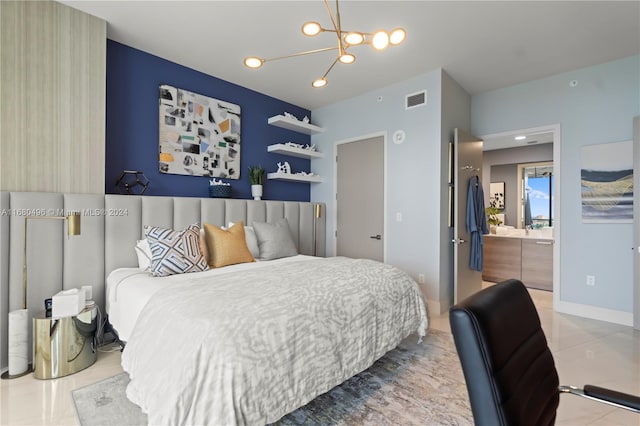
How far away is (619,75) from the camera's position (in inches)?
131

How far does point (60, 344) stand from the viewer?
7.03 ft

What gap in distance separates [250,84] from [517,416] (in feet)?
13.5

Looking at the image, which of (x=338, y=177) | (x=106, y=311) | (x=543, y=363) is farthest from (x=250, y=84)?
(x=543, y=363)

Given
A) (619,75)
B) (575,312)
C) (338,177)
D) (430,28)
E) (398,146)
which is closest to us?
(430,28)

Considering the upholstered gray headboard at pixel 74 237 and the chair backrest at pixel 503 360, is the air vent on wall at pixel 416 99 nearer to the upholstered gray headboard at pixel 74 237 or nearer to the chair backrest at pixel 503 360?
the upholstered gray headboard at pixel 74 237

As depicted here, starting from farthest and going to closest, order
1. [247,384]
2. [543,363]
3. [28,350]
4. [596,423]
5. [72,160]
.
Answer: [72,160], [28,350], [596,423], [247,384], [543,363]

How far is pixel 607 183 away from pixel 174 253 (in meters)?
4.42

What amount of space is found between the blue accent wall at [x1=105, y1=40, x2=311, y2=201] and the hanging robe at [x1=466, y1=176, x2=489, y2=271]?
2802mm

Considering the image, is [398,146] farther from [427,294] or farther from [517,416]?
[517,416]

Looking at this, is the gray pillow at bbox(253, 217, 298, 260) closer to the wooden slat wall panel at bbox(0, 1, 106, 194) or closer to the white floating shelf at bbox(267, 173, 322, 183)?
the white floating shelf at bbox(267, 173, 322, 183)

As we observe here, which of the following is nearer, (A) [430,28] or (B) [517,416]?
(B) [517,416]

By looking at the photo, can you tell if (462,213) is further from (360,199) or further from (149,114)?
(149,114)

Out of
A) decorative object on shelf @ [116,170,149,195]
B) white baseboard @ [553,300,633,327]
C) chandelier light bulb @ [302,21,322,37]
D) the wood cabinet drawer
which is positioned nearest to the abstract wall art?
white baseboard @ [553,300,633,327]

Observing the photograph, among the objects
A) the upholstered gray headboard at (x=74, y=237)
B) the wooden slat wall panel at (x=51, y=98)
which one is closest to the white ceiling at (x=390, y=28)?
the wooden slat wall panel at (x=51, y=98)
